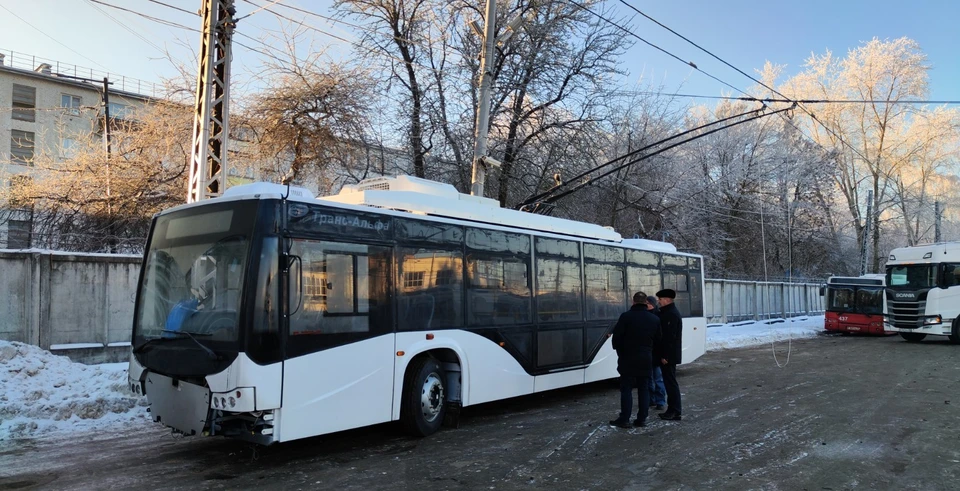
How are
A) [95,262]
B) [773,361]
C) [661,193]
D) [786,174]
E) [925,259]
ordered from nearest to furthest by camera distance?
[95,262]
[773,361]
[925,259]
[661,193]
[786,174]

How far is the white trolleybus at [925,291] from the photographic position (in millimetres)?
21438

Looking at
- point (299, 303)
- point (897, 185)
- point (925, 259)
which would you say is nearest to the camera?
point (299, 303)

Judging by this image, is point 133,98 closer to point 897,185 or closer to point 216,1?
point 216,1

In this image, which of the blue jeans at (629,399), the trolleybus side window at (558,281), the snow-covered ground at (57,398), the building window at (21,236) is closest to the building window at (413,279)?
the trolleybus side window at (558,281)

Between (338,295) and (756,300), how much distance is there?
28.6 m

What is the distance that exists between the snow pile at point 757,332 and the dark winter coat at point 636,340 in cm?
1317

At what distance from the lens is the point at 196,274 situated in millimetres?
6402

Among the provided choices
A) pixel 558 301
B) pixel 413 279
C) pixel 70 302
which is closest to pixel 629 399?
pixel 558 301

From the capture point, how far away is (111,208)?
18547 millimetres

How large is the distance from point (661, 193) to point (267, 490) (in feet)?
85.4

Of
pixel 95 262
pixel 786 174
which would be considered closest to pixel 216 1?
pixel 95 262

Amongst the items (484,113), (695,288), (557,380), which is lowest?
(557,380)

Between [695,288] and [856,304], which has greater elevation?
[695,288]

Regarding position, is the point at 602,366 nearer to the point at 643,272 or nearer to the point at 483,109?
the point at 643,272
